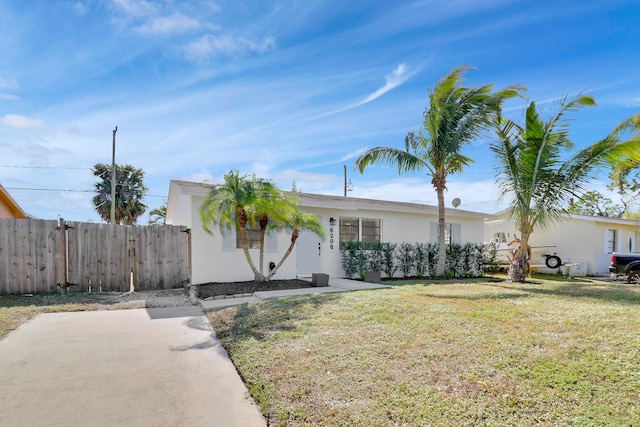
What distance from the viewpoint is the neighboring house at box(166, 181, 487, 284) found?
10.7 m

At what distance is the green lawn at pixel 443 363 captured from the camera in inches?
113

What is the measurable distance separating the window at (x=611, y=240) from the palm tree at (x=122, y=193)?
1209 inches

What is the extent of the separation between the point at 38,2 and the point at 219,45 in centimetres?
364

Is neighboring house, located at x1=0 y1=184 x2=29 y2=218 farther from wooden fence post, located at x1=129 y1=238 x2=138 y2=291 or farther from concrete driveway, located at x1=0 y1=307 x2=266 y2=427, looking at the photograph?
concrete driveway, located at x1=0 y1=307 x2=266 y2=427

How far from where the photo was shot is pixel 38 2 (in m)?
6.86

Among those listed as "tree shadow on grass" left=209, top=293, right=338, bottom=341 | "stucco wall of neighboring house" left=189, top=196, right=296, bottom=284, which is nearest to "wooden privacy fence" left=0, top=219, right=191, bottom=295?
"stucco wall of neighboring house" left=189, top=196, right=296, bottom=284

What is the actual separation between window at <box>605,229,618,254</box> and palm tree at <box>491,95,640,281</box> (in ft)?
34.5

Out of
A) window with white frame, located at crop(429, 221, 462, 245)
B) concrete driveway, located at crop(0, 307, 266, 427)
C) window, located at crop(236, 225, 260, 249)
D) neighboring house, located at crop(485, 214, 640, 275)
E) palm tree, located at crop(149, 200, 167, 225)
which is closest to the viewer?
concrete driveway, located at crop(0, 307, 266, 427)

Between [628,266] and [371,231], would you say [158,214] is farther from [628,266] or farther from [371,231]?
[628,266]

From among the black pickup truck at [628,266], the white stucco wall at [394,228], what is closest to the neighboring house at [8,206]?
the white stucco wall at [394,228]

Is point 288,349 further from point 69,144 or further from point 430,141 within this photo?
point 69,144

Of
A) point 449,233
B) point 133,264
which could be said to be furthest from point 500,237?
point 133,264

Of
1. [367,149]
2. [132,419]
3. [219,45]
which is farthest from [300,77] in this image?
[132,419]

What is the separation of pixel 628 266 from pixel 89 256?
18.1 m
